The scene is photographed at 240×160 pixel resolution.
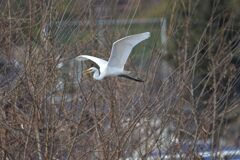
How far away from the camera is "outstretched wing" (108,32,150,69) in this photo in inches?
287

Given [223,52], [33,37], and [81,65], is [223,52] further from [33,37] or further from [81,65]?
[33,37]

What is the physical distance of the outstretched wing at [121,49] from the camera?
7281 mm

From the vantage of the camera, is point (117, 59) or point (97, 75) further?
point (117, 59)

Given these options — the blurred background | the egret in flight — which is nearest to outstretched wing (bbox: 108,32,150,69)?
the egret in flight

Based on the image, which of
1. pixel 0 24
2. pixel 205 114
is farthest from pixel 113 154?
pixel 0 24

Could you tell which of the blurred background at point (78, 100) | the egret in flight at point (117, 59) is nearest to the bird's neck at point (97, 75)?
the egret in flight at point (117, 59)

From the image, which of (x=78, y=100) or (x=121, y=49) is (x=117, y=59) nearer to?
(x=121, y=49)

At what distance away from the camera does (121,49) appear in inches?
297

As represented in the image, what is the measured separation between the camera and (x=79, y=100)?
7512mm

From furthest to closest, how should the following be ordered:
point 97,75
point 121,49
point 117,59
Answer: point 117,59, point 121,49, point 97,75

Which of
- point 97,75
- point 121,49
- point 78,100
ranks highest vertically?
point 121,49

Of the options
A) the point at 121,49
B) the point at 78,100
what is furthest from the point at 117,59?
the point at 78,100

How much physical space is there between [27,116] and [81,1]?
1368mm

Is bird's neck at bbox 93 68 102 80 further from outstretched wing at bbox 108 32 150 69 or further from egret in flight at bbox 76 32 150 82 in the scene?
outstretched wing at bbox 108 32 150 69
